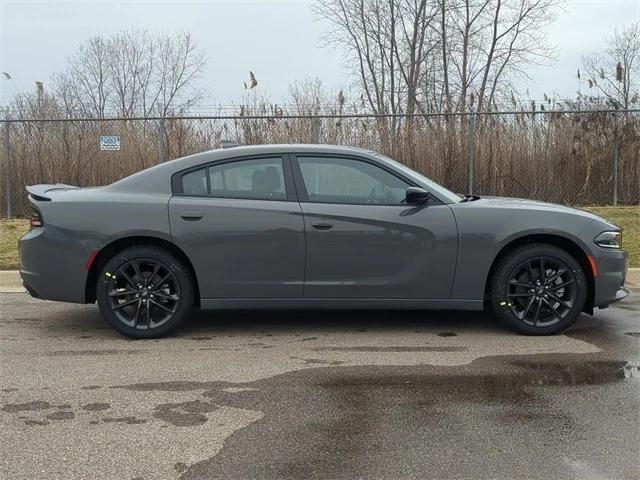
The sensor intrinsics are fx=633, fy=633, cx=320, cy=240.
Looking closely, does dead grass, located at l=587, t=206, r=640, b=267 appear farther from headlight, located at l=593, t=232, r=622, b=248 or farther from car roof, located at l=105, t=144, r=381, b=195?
car roof, located at l=105, t=144, r=381, b=195

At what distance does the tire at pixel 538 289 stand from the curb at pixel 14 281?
2745 millimetres

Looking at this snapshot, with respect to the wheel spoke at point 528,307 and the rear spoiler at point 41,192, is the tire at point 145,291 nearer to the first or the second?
the rear spoiler at point 41,192

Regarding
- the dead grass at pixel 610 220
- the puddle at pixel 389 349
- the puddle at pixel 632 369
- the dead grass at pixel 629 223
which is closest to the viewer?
the puddle at pixel 632 369

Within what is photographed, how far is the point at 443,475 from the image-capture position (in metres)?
3.03

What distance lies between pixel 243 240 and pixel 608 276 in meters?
3.11

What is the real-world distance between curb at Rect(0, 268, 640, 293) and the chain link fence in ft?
15.8

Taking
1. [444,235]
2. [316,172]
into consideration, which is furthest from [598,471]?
[316,172]

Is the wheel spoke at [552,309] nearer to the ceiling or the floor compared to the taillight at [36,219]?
nearer to the floor

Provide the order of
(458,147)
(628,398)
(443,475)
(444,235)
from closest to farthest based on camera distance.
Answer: (443,475)
(628,398)
(444,235)
(458,147)

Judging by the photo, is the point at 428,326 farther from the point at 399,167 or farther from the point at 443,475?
the point at 443,475

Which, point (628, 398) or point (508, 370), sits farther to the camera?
point (508, 370)

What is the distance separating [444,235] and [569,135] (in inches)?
345

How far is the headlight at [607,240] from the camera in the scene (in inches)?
212

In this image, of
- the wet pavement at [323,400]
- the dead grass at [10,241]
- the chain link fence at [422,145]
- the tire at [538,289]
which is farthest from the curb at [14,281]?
the chain link fence at [422,145]
